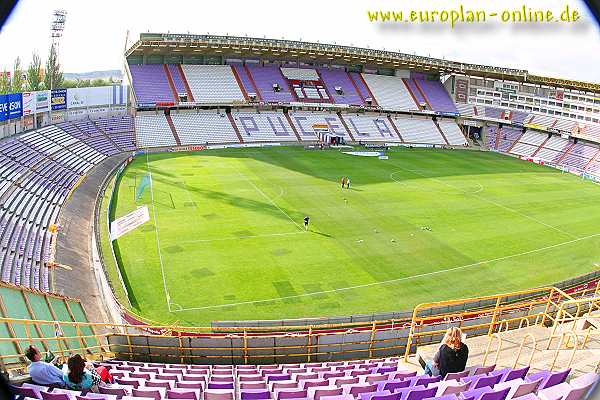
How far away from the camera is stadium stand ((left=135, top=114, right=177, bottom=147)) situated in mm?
54188

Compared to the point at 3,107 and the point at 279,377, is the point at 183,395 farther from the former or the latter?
the point at 3,107

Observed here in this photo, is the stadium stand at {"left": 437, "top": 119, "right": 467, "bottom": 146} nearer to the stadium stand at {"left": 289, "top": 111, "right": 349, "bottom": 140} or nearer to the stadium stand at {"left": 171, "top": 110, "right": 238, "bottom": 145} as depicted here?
the stadium stand at {"left": 289, "top": 111, "right": 349, "bottom": 140}

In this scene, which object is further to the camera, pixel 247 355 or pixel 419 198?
pixel 419 198

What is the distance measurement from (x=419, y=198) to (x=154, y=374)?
3199cm

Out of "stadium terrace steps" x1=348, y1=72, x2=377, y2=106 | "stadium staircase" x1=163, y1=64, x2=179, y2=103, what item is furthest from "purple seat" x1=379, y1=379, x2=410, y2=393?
"stadium terrace steps" x1=348, y1=72, x2=377, y2=106

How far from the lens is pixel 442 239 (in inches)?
1208

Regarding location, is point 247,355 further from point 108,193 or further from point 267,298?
point 108,193

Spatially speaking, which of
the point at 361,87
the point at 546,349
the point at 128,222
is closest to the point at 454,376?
the point at 546,349

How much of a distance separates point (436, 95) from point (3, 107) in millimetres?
57085

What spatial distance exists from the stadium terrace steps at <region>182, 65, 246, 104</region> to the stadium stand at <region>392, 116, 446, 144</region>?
21.2 metres

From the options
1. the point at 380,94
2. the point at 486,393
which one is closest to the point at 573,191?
the point at 380,94

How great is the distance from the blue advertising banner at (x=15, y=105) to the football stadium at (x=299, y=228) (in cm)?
16

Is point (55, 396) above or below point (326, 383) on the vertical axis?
above

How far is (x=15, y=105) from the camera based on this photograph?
39.2 m
